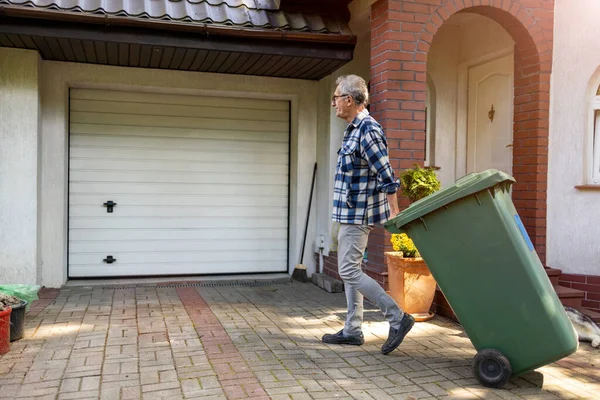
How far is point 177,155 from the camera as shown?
294 inches

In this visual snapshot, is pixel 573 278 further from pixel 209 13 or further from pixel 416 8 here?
pixel 209 13

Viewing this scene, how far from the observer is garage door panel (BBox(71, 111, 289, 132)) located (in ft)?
23.5

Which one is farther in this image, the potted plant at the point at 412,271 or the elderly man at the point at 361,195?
the potted plant at the point at 412,271

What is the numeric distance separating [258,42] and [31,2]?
2236 millimetres

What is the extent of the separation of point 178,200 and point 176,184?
0.72 ft

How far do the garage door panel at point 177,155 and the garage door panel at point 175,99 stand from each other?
0.64 meters

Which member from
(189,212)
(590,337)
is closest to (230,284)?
(189,212)

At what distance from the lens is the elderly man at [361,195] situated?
4.04 m

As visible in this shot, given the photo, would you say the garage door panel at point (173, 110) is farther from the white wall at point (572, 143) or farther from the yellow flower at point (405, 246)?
the white wall at point (572, 143)

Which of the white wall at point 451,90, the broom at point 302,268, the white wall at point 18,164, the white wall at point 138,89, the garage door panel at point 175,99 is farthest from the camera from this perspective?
the broom at point 302,268

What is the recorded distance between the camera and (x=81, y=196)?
715 centimetres

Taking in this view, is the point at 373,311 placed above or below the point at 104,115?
below

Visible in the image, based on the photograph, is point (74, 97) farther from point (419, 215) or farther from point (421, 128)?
point (419, 215)

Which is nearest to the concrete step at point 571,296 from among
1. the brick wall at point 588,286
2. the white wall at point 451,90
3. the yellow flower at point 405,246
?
the brick wall at point 588,286
